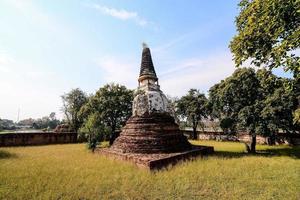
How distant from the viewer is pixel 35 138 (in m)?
25.0

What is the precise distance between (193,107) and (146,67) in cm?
1591

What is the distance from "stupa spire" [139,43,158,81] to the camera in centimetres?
1848

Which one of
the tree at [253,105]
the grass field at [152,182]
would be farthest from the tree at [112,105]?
the grass field at [152,182]

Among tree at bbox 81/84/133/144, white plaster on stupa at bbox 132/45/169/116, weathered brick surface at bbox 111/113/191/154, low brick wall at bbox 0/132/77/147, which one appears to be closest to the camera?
weathered brick surface at bbox 111/113/191/154

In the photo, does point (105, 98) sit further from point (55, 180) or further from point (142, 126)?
point (55, 180)

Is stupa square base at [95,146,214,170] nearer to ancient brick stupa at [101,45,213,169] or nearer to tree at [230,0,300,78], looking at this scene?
ancient brick stupa at [101,45,213,169]

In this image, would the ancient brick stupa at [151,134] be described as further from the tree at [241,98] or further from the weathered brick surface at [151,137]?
the tree at [241,98]

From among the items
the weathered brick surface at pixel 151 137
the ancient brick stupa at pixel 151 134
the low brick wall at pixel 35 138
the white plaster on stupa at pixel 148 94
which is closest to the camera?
the ancient brick stupa at pixel 151 134

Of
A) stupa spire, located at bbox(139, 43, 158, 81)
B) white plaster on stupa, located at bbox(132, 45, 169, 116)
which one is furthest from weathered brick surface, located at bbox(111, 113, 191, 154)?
stupa spire, located at bbox(139, 43, 158, 81)

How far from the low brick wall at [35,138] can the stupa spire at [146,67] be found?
15355 millimetres

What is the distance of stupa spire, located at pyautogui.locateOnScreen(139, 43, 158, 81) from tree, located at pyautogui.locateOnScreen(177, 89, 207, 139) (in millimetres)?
15307

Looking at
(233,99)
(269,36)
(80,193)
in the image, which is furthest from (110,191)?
(233,99)

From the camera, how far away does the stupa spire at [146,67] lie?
60.6 feet

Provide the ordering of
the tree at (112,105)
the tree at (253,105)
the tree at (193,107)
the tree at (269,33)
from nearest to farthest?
the tree at (269,33)
the tree at (253,105)
the tree at (112,105)
the tree at (193,107)
